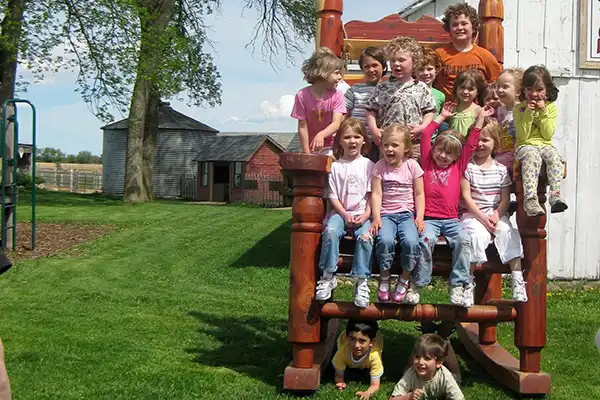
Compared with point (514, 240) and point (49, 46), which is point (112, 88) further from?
point (514, 240)

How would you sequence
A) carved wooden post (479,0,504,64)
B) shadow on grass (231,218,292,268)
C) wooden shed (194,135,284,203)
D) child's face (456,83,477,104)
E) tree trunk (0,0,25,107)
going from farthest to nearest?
wooden shed (194,135,284,203) → tree trunk (0,0,25,107) → shadow on grass (231,218,292,268) → carved wooden post (479,0,504,64) → child's face (456,83,477,104)

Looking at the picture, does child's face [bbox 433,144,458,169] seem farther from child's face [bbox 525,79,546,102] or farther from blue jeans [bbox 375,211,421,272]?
child's face [bbox 525,79,546,102]

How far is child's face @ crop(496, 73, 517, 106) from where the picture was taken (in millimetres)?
4887

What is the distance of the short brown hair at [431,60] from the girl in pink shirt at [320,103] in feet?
1.79

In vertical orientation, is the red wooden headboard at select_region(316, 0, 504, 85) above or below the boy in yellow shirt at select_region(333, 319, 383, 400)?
above

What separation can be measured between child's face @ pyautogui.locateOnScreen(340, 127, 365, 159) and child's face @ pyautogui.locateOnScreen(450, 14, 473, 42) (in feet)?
4.44

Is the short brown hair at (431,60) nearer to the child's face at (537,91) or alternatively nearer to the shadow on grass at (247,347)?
the child's face at (537,91)

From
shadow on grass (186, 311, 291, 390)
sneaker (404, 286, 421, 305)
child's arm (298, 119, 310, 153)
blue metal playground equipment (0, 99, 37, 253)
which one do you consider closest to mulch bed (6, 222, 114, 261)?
blue metal playground equipment (0, 99, 37, 253)

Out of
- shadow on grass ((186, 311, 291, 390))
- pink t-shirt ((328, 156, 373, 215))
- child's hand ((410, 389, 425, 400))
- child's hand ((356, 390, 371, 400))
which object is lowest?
shadow on grass ((186, 311, 291, 390))

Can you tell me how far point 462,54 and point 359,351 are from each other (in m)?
2.30

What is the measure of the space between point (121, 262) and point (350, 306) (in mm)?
6760

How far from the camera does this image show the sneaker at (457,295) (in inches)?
168

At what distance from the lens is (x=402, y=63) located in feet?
15.6

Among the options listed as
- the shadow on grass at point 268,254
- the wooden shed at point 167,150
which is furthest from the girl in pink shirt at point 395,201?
the wooden shed at point 167,150
